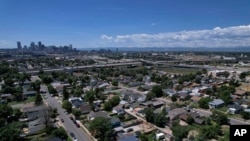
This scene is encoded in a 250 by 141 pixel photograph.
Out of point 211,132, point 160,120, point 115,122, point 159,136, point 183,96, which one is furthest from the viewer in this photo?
point 183,96

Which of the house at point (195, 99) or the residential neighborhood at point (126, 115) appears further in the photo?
the house at point (195, 99)

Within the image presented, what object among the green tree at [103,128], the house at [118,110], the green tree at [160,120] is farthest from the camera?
the house at [118,110]

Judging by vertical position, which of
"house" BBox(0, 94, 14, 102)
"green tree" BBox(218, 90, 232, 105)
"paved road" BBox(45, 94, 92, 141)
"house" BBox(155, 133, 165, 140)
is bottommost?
"paved road" BBox(45, 94, 92, 141)

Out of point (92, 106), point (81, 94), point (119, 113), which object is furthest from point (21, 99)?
point (119, 113)

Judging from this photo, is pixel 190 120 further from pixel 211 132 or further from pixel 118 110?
pixel 118 110

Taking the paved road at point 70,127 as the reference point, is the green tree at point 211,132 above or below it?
above

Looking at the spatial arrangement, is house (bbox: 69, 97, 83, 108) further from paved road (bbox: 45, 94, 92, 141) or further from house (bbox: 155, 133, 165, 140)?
house (bbox: 155, 133, 165, 140)

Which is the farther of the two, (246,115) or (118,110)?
(118,110)

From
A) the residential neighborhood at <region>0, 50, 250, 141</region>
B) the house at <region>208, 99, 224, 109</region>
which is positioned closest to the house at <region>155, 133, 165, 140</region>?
the residential neighborhood at <region>0, 50, 250, 141</region>

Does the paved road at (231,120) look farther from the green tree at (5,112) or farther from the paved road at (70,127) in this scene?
the green tree at (5,112)

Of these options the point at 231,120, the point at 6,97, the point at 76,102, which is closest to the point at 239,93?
the point at 231,120

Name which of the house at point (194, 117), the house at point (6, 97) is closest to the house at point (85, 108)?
the house at point (194, 117)

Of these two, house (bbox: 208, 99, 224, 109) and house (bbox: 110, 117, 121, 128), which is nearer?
house (bbox: 110, 117, 121, 128)
